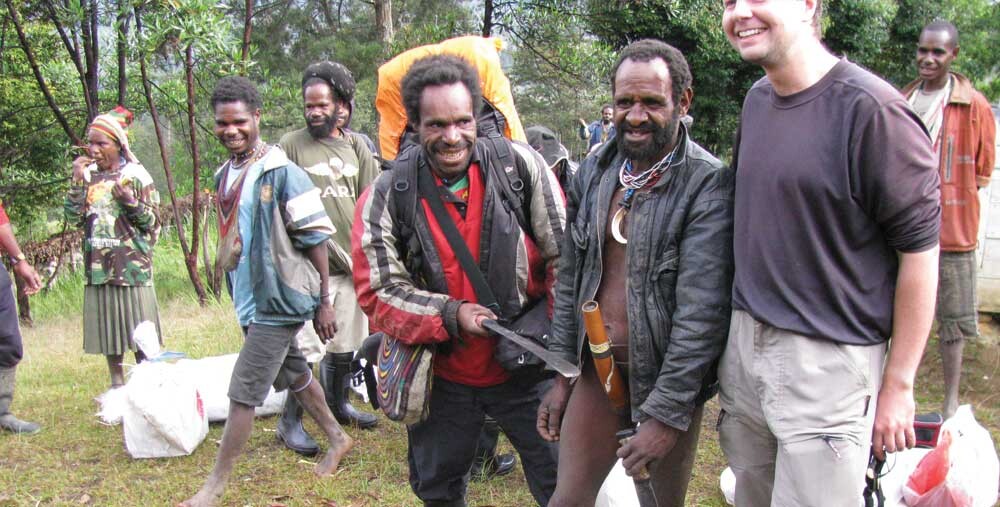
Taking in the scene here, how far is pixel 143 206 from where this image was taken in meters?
4.69

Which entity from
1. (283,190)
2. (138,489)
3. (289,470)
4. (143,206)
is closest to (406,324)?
(283,190)

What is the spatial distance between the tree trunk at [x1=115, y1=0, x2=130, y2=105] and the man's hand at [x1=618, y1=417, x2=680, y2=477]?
19.8ft

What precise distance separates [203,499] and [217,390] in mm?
1281

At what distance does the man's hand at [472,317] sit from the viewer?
8.00 feet

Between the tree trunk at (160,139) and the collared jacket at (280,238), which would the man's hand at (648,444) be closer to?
the collared jacket at (280,238)

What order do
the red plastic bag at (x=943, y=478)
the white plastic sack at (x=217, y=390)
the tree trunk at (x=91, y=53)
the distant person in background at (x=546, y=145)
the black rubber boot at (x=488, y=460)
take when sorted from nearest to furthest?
1. the red plastic bag at (x=943, y=478)
2. the distant person in background at (x=546, y=145)
3. the black rubber boot at (x=488, y=460)
4. the white plastic sack at (x=217, y=390)
5. the tree trunk at (x=91, y=53)

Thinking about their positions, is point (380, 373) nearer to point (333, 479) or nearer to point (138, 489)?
point (333, 479)

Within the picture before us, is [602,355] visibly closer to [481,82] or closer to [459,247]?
[459,247]

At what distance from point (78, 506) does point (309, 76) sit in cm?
253

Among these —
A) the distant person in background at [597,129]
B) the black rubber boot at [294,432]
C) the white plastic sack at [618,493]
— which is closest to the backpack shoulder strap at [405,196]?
the white plastic sack at [618,493]

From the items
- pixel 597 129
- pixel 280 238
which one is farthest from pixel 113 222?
pixel 597 129

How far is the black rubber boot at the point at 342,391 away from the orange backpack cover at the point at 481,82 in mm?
1491

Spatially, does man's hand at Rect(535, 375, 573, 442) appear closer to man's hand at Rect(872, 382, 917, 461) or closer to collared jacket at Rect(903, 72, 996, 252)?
man's hand at Rect(872, 382, 917, 461)

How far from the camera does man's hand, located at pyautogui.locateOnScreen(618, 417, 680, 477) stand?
212cm
